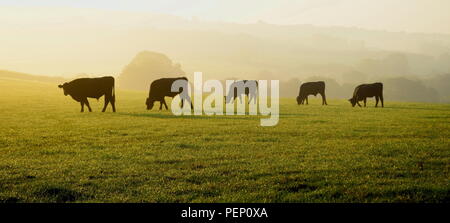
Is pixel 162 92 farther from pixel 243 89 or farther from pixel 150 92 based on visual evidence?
pixel 243 89

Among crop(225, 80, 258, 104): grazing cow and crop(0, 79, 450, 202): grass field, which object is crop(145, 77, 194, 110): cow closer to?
crop(225, 80, 258, 104): grazing cow

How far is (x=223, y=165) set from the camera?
10.8 metres

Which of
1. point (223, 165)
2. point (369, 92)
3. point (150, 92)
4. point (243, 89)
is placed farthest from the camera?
point (243, 89)

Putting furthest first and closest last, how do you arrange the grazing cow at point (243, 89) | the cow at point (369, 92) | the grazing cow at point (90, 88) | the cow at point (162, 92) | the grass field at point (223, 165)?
the grazing cow at point (243, 89), the cow at point (369, 92), the cow at point (162, 92), the grazing cow at point (90, 88), the grass field at point (223, 165)

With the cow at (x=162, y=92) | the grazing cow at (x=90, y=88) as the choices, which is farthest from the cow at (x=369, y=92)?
the grazing cow at (x=90, y=88)

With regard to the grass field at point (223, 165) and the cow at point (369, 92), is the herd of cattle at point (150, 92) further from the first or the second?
the grass field at point (223, 165)

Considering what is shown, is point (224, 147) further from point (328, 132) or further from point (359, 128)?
point (359, 128)

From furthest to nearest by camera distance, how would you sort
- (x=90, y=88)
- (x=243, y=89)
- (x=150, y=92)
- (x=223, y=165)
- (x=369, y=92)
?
(x=243, y=89) → (x=369, y=92) → (x=150, y=92) → (x=90, y=88) → (x=223, y=165)

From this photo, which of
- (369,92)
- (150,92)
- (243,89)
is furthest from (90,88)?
(369,92)

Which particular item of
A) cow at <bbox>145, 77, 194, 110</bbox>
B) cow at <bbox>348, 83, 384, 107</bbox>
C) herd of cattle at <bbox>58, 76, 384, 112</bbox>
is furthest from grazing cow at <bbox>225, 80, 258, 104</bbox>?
cow at <bbox>145, 77, 194, 110</bbox>

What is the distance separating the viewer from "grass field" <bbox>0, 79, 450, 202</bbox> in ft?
26.9

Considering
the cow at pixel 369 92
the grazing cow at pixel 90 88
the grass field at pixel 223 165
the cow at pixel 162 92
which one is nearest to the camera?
the grass field at pixel 223 165

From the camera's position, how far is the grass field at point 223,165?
8.20 m
